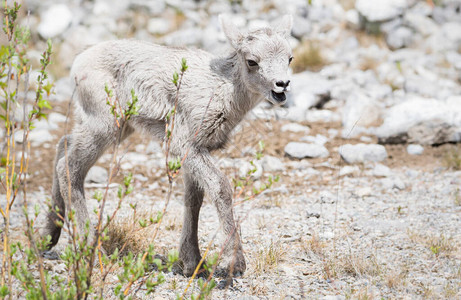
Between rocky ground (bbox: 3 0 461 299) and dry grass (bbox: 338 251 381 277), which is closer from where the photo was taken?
dry grass (bbox: 338 251 381 277)

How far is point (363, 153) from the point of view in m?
8.62

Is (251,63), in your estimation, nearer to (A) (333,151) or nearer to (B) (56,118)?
(A) (333,151)

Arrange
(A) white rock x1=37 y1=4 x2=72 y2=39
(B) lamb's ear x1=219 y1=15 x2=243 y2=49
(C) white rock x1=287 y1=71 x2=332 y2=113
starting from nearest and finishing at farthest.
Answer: (B) lamb's ear x1=219 y1=15 x2=243 y2=49 < (C) white rock x1=287 y1=71 x2=332 y2=113 < (A) white rock x1=37 y1=4 x2=72 y2=39

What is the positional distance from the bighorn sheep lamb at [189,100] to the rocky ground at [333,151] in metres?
0.46

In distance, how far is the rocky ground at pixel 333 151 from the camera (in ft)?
16.4

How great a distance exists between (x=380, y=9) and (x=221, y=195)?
36.2ft

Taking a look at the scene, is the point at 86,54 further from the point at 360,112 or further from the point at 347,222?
the point at 360,112

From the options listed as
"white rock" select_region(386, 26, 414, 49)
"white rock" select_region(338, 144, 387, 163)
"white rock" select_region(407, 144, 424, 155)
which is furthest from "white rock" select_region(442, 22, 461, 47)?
"white rock" select_region(338, 144, 387, 163)

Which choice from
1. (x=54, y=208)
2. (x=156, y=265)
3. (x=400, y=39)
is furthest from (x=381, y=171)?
(x=400, y=39)

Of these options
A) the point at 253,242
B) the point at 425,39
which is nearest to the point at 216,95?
the point at 253,242

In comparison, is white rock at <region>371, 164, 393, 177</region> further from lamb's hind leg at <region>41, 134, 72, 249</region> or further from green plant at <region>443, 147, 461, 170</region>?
lamb's hind leg at <region>41, 134, 72, 249</region>

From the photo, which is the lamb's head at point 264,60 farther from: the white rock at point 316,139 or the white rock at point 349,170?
the white rock at point 316,139

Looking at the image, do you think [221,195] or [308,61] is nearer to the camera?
[221,195]

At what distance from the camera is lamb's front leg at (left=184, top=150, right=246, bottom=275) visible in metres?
4.77
